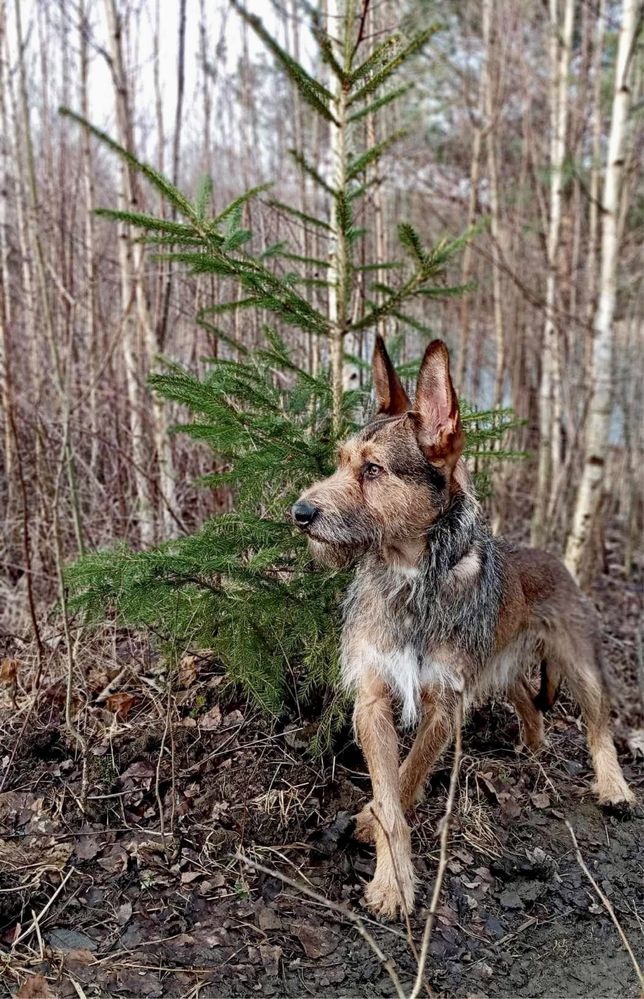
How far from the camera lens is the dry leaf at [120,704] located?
3721 mm

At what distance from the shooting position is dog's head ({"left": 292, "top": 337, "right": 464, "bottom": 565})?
278 cm

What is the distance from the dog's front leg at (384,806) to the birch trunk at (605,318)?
3373 mm

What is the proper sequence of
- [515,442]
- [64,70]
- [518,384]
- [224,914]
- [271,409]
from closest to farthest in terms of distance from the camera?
[224,914] < [271,409] < [64,70] < [515,442] < [518,384]

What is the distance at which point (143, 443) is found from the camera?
5270 mm

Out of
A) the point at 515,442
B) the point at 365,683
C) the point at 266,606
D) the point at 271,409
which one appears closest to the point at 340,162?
the point at 271,409

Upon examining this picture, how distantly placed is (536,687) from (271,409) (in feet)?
7.20

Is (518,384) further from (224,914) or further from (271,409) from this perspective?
(224,914)

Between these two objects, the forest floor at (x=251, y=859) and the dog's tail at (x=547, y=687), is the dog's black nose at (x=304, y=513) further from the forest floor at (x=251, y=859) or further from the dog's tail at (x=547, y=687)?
the dog's tail at (x=547, y=687)

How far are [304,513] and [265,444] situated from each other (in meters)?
0.54

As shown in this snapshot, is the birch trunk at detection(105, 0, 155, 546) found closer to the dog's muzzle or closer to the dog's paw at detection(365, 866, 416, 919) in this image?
Result: the dog's muzzle

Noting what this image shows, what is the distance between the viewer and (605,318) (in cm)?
565

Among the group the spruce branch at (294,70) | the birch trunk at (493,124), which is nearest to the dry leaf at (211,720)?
the spruce branch at (294,70)

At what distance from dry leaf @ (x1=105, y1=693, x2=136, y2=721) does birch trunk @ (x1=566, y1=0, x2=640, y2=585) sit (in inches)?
140

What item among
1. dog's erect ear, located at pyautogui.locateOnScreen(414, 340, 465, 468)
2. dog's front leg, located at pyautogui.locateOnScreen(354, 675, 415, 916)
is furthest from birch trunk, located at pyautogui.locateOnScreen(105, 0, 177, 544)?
dog's erect ear, located at pyautogui.locateOnScreen(414, 340, 465, 468)
